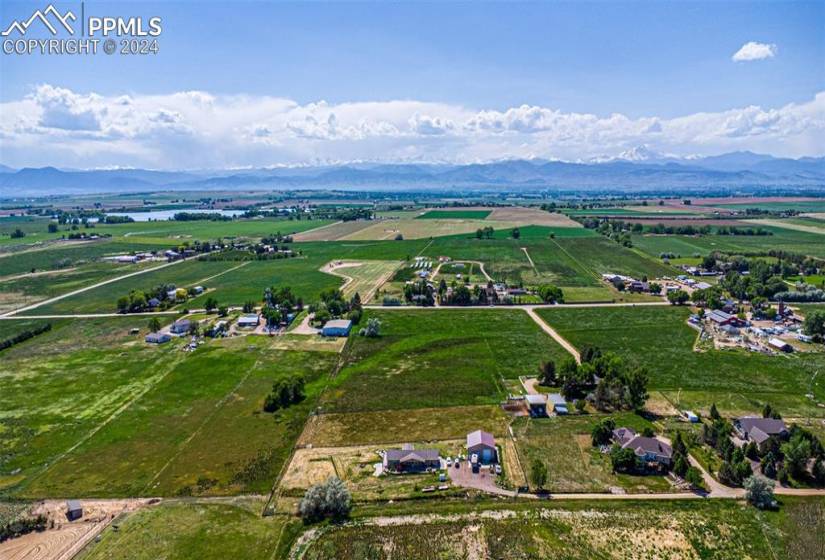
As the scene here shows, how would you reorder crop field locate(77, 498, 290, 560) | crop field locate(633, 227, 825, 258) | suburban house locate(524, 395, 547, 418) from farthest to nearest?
1. crop field locate(633, 227, 825, 258)
2. suburban house locate(524, 395, 547, 418)
3. crop field locate(77, 498, 290, 560)

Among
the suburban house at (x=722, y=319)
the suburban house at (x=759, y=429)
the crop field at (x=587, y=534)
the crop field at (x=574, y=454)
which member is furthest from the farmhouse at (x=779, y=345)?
the crop field at (x=587, y=534)

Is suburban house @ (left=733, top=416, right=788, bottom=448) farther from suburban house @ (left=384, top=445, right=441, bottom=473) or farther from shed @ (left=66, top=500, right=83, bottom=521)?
shed @ (left=66, top=500, right=83, bottom=521)

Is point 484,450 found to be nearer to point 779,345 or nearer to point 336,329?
point 336,329

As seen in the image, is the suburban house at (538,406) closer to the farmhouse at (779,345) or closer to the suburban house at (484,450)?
the suburban house at (484,450)

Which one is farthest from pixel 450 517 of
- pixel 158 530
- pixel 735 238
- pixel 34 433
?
pixel 735 238

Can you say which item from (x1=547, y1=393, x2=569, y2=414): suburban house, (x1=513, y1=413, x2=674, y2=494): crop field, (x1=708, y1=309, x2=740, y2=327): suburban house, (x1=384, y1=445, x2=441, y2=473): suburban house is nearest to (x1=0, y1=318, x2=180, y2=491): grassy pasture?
(x1=384, y1=445, x2=441, y2=473): suburban house
